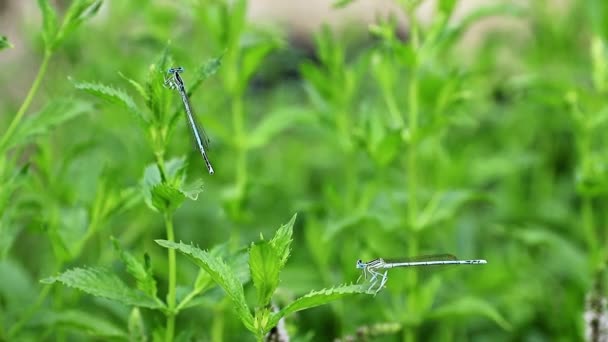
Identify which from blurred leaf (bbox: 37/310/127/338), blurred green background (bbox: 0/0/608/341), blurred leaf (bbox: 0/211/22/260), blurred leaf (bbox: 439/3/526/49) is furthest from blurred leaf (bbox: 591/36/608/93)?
blurred leaf (bbox: 0/211/22/260)

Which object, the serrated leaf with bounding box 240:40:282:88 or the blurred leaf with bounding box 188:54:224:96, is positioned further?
the serrated leaf with bounding box 240:40:282:88

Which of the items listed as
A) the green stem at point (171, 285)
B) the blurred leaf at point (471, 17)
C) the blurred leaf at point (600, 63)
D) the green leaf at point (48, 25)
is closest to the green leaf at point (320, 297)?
the green stem at point (171, 285)

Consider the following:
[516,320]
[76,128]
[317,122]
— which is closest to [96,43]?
[76,128]

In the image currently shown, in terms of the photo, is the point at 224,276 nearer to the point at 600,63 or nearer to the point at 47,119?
the point at 47,119

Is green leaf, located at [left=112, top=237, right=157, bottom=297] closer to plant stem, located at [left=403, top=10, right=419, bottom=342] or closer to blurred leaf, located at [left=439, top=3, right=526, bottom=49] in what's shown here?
plant stem, located at [left=403, top=10, right=419, bottom=342]

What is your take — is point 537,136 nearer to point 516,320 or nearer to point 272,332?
point 516,320

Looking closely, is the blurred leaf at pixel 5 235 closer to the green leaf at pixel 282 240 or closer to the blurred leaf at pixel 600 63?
the green leaf at pixel 282 240
